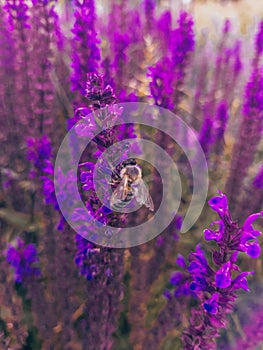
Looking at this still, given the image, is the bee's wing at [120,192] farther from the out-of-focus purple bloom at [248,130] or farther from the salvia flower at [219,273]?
the out-of-focus purple bloom at [248,130]

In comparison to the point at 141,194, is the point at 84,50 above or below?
above

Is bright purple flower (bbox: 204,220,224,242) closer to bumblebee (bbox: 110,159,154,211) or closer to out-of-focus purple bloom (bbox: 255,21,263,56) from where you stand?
bumblebee (bbox: 110,159,154,211)

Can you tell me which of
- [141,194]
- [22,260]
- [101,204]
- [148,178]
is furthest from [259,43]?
[22,260]

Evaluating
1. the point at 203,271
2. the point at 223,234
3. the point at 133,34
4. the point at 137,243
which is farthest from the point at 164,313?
the point at 133,34

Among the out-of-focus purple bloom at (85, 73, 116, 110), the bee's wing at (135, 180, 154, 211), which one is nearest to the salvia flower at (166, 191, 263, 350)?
the bee's wing at (135, 180, 154, 211)

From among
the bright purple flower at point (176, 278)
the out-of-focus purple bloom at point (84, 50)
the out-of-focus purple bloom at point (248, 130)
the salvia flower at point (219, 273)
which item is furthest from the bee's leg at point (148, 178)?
the salvia flower at point (219, 273)

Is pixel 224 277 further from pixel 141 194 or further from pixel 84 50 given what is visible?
pixel 84 50

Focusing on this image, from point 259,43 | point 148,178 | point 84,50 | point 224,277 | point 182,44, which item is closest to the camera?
point 224,277

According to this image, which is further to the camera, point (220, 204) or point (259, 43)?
point (259, 43)

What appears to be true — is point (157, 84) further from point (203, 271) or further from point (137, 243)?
point (203, 271)
